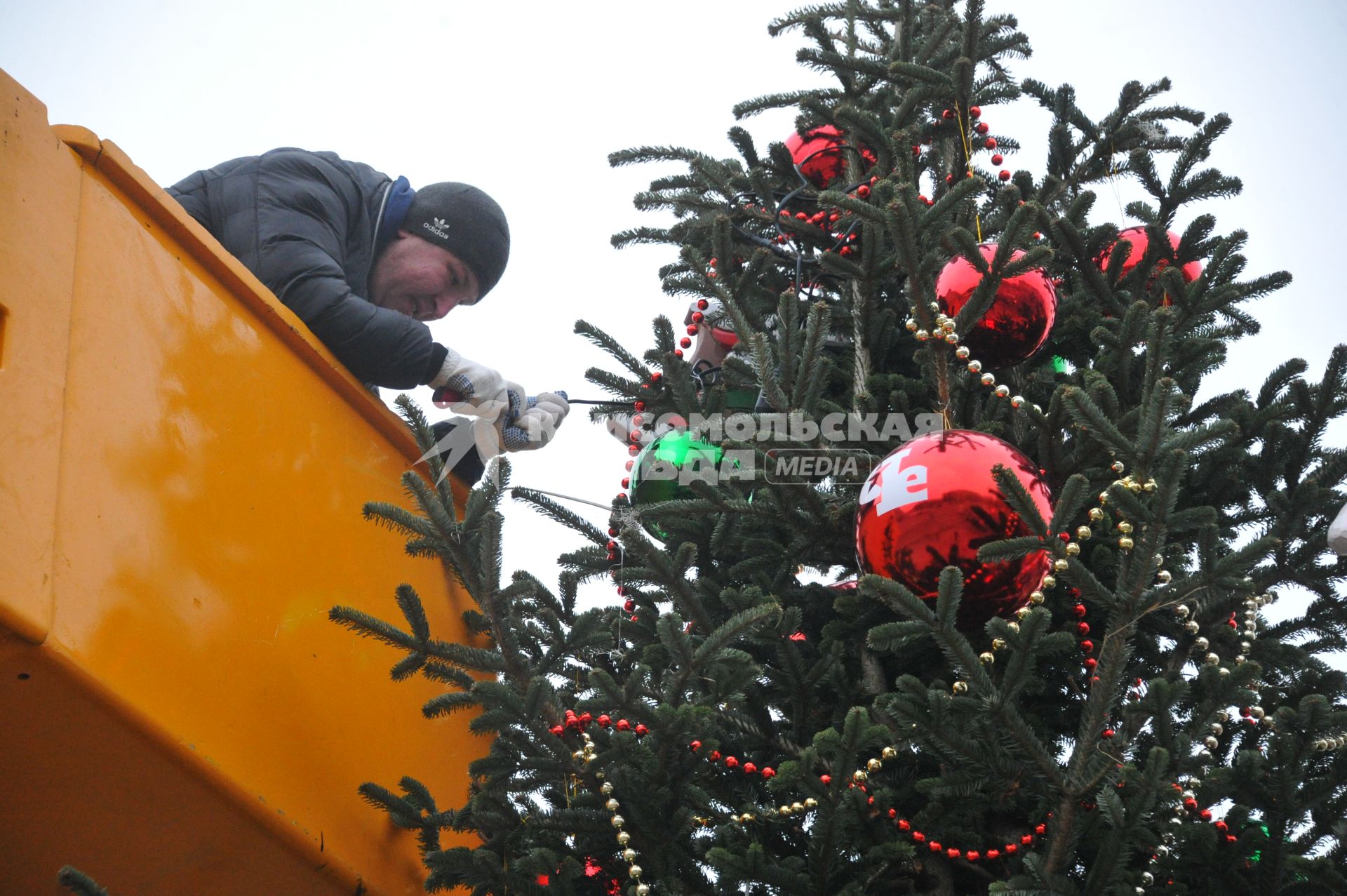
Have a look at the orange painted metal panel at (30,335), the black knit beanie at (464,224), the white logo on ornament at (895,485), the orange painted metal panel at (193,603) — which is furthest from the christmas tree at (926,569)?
the orange painted metal panel at (30,335)

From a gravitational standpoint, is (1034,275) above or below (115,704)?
above

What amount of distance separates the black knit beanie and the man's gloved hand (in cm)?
66

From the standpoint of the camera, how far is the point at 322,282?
385cm

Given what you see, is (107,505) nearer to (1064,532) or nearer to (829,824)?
(829,824)

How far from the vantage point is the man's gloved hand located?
418 cm

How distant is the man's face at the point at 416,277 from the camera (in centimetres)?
467

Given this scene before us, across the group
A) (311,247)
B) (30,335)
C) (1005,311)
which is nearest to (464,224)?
(311,247)

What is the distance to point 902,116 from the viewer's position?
4215 millimetres

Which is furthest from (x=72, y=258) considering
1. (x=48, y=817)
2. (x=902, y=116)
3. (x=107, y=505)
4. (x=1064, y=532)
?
(x=902, y=116)

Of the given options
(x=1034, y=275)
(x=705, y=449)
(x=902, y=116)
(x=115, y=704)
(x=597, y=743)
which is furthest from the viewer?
(x=902, y=116)

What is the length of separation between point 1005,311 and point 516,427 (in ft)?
6.00

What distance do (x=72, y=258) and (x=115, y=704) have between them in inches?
40.5

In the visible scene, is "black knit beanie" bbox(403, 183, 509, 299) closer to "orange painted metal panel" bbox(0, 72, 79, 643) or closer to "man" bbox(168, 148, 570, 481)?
"man" bbox(168, 148, 570, 481)

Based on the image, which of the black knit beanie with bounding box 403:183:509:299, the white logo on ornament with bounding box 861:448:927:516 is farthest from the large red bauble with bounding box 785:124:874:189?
the white logo on ornament with bounding box 861:448:927:516
